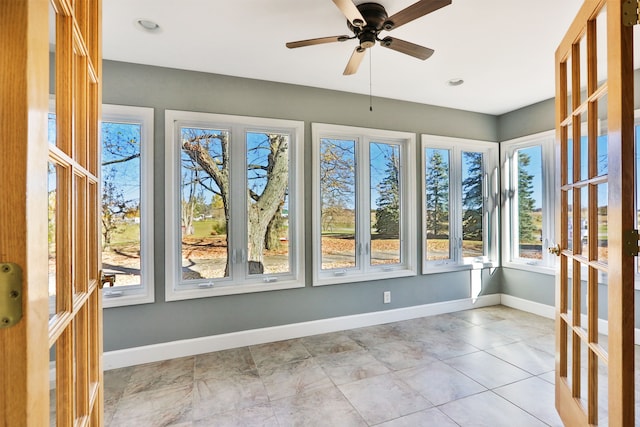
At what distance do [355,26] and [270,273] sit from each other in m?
2.33

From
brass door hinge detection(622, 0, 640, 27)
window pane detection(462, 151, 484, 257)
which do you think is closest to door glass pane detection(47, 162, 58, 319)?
brass door hinge detection(622, 0, 640, 27)

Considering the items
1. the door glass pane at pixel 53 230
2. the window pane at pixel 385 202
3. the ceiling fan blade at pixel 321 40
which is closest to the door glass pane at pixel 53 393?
the door glass pane at pixel 53 230

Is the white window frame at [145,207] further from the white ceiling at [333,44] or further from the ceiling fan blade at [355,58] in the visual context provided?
the ceiling fan blade at [355,58]

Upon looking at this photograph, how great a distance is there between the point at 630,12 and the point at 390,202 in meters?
2.77

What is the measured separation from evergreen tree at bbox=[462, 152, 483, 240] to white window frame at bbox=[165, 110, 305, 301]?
2348 mm

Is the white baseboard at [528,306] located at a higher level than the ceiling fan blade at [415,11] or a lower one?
lower

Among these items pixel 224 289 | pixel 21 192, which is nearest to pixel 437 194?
pixel 224 289

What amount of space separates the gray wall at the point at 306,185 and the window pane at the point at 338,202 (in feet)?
0.71

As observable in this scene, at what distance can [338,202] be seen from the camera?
3.53m

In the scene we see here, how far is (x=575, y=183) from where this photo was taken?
5.38ft

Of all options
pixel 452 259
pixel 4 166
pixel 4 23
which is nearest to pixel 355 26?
pixel 4 23

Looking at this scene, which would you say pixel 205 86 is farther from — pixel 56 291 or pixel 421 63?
pixel 56 291

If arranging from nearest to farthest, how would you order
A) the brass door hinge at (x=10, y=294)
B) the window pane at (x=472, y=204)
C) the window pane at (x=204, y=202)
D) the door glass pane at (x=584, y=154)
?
the brass door hinge at (x=10, y=294), the door glass pane at (x=584, y=154), the window pane at (x=204, y=202), the window pane at (x=472, y=204)

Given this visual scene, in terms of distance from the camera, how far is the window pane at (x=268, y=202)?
10.5 ft
